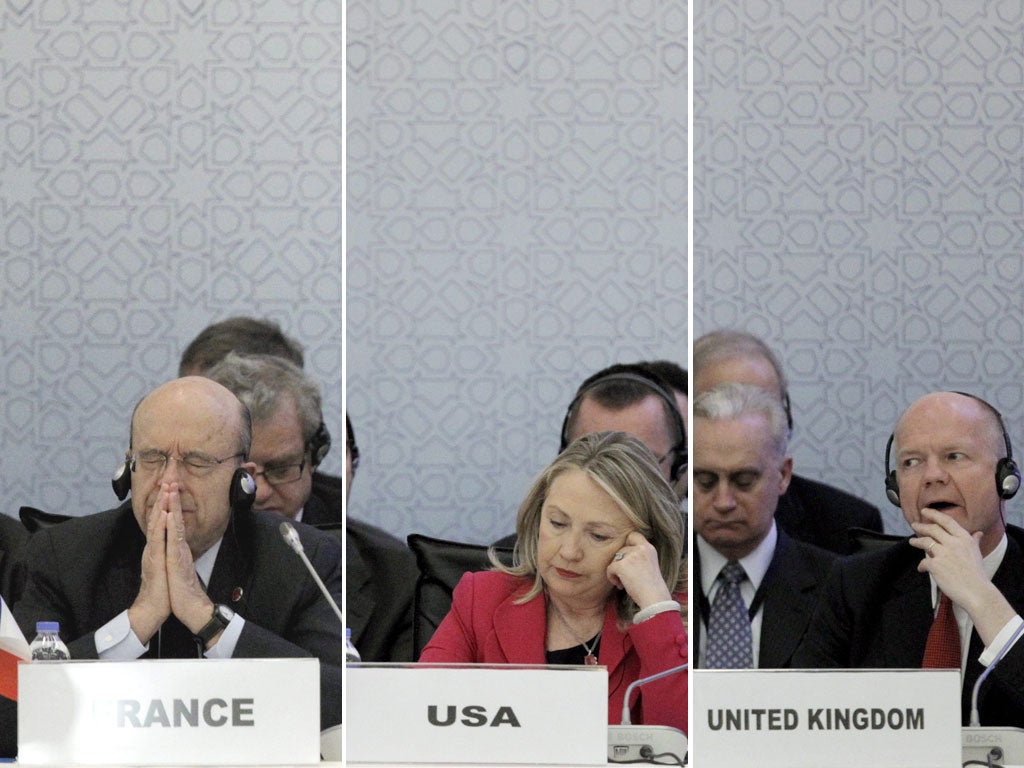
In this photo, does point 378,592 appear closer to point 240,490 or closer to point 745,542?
point 240,490

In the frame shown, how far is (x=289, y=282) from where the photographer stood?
4.51 m

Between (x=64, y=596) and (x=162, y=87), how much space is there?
5.09 ft

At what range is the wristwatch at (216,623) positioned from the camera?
444 cm

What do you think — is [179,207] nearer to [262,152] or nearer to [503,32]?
[262,152]

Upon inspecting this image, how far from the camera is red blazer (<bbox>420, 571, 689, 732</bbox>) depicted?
427 cm

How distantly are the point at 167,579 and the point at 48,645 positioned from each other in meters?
0.39

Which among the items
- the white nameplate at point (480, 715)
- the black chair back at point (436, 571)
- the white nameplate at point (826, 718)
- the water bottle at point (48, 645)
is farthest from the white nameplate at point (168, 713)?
the white nameplate at point (826, 718)

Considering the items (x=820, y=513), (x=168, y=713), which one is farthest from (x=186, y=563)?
(x=820, y=513)

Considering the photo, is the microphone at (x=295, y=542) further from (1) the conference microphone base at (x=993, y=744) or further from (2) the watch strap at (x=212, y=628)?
(1) the conference microphone base at (x=993, y=744)

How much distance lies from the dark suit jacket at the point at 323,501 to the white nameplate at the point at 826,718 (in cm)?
116

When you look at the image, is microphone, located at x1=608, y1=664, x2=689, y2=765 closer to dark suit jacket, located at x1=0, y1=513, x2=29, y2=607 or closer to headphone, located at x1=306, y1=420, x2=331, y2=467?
headphone, located at x1=306, y1=420, x2=331, y2=467

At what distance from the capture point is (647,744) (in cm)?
426

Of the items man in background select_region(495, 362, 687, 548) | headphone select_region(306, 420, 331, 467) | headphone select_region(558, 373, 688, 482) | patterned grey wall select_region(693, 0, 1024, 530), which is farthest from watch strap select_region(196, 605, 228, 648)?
patterned grey wall select_region(693, 0, 1024, 530)

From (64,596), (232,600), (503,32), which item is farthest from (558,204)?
(64,596)
